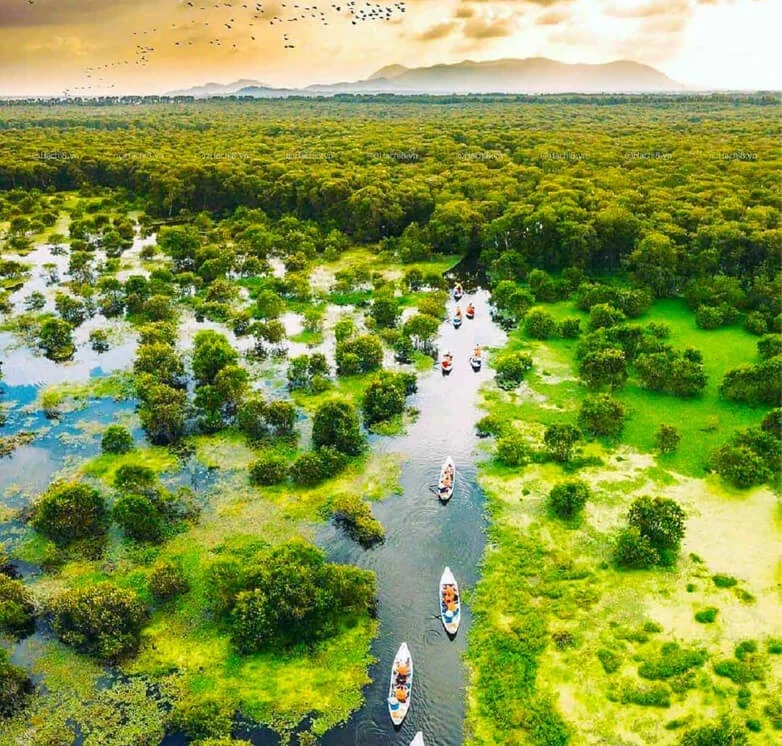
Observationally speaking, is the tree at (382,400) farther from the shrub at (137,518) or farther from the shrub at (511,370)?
the shrub at (137,518)

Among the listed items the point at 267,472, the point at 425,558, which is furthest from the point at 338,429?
the point at 425,558

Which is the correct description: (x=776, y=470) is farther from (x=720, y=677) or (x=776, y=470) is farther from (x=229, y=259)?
(x=229, y=259)

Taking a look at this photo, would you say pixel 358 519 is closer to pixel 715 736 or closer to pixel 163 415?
pixel 163 415

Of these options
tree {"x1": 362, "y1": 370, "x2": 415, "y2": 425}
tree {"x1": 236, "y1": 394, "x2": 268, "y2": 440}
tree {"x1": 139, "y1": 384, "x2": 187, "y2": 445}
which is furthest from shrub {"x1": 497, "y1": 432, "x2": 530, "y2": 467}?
tree {"x1": 139, "y1": 384, "x2": 187, "y2": 445}

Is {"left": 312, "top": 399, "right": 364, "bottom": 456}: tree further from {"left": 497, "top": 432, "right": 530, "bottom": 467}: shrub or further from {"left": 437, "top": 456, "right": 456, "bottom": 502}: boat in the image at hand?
{"left": 497, "top": 432, "right": 530, "bottom": 467}: shrub

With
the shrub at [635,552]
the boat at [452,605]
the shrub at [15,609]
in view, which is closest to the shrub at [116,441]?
the shrub at [15,609]
